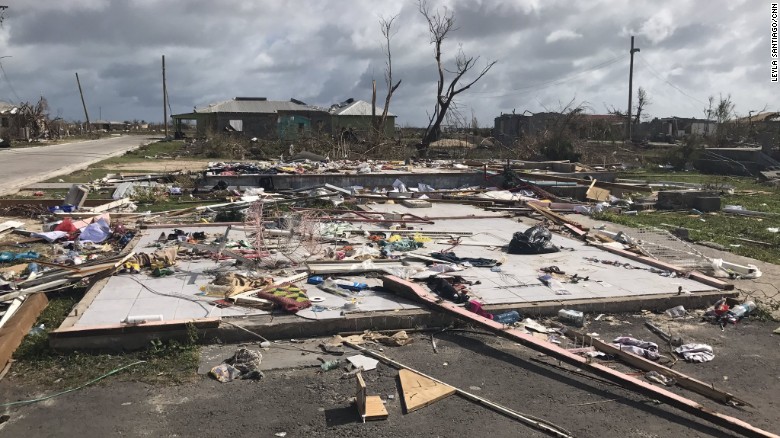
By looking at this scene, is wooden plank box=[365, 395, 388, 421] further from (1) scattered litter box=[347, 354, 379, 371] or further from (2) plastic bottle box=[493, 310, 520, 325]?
(2) plastic bottle box=[493, 310, 520, 325]

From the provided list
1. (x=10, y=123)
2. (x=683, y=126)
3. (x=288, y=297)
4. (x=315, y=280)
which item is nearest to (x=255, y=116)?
(x=10, y=123)

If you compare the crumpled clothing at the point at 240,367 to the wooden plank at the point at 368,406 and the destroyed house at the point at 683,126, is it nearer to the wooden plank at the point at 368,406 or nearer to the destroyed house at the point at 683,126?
the wooden plank at the point at 368,406

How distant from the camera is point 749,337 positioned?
5.49 m

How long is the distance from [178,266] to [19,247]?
343 centimetres

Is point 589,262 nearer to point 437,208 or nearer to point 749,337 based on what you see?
point 749,337

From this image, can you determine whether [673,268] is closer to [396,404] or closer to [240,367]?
[396,404]

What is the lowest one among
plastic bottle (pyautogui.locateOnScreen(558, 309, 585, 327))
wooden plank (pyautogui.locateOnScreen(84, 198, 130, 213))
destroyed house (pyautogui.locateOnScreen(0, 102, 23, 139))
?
plastic bottle (pyautogui.locateOnScreen(558, 309, 585, 327))

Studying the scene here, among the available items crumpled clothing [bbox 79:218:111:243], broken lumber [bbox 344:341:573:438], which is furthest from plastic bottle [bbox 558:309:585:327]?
crumpled clothing [bbox 79:218:111:243]

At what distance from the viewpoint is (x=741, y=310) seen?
6.00 metres

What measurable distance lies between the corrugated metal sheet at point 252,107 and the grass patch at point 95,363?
162 feet

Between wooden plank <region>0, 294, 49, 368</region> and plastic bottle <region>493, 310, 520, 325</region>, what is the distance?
13.4 ft

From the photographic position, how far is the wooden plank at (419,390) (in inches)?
156

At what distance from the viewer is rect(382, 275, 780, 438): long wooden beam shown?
Result: 375cm

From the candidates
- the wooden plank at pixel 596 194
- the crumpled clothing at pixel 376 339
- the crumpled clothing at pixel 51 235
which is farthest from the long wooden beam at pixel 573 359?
the wooden plank at pixel 596 194
